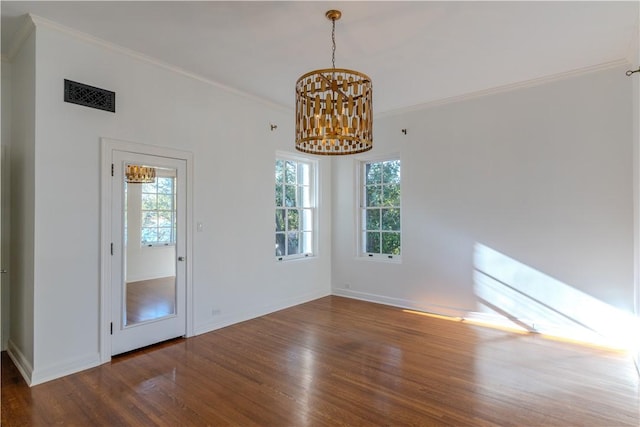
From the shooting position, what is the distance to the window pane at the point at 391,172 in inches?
205

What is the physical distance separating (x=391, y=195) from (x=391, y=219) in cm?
38

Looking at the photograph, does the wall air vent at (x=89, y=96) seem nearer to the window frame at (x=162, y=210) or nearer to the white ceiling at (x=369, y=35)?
the white ceiling at (x=369, y=35)

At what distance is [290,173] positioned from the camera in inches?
209

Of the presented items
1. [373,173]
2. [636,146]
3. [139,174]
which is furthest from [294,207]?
[636,146]

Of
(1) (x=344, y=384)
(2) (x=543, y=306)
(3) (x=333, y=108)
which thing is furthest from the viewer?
(2) (x=543, y=306)

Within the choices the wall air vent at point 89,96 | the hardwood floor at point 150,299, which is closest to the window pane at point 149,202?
the hardwood floor at point 150,299

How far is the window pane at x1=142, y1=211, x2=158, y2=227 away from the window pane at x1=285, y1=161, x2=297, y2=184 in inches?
85.0

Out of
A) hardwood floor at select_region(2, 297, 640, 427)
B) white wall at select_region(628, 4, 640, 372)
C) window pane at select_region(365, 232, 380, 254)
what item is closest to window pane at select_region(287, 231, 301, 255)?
window pane at select_region(365, 232, 380, 254)

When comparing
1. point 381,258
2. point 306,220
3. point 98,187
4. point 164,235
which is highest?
point 98,187

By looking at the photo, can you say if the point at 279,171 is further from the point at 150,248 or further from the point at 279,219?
the point at 150,248

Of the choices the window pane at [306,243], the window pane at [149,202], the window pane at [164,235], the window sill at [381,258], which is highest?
the window pane at [149,202]

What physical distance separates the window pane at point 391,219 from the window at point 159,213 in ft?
10.2

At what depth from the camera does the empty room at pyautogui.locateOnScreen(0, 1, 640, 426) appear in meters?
2.54

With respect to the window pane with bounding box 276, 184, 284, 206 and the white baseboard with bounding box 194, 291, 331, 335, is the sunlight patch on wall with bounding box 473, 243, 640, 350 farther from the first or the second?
the window pane with bounding box 276, 184, 284, 206
